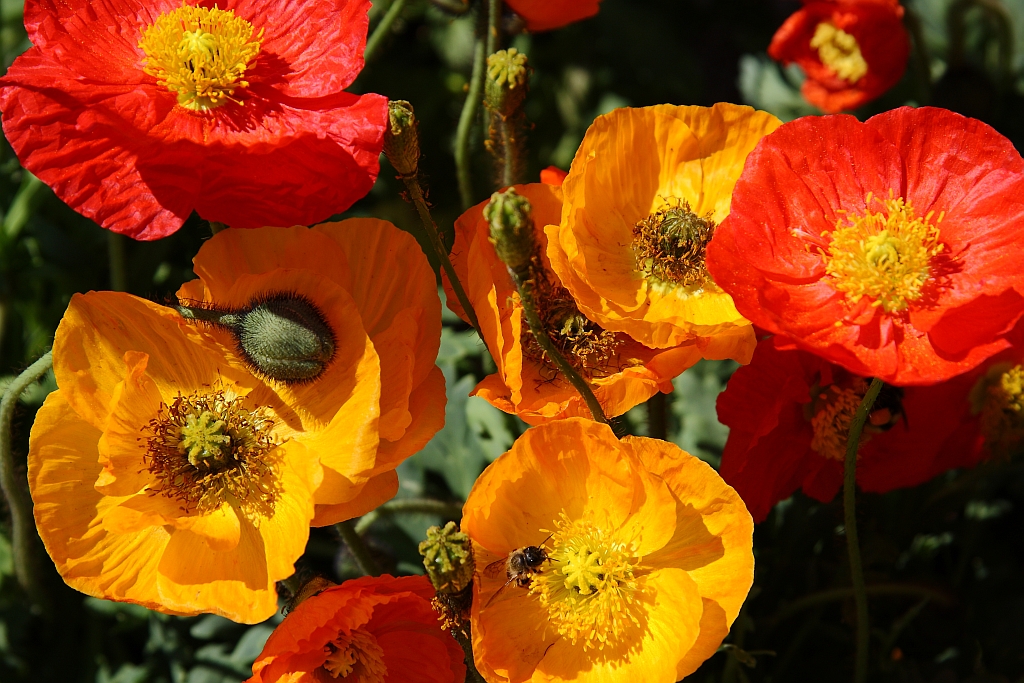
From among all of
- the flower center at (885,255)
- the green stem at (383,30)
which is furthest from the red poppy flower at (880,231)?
the green stem at (383,30)

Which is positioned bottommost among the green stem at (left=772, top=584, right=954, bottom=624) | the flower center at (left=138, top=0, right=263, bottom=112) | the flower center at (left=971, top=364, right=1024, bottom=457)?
the green stem at (left=772, top=584, right=954, bottom=624)

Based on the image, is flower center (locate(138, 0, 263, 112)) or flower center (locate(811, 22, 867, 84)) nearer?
flower center (locate(138, 0, 263, 112))

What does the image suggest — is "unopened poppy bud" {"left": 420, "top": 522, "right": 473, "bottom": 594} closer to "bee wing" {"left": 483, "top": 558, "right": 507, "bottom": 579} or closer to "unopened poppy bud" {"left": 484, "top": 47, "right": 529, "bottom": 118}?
"bee wing" {"left": 483, "top": 558, "right": 507, "bottom": 579}

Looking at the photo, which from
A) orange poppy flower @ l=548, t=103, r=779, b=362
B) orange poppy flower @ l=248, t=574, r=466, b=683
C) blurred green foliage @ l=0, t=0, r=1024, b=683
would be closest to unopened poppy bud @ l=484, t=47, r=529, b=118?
orange poppy flower @ l=548, t=103, r=779, b=362

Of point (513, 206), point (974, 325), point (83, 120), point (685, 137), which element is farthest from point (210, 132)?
point (974, 325)

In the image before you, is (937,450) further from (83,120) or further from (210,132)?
(83,120)

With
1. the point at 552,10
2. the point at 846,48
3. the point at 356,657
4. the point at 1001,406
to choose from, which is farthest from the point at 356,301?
the point at 846,48

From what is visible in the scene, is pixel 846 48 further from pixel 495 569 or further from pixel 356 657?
pixel 356 657
